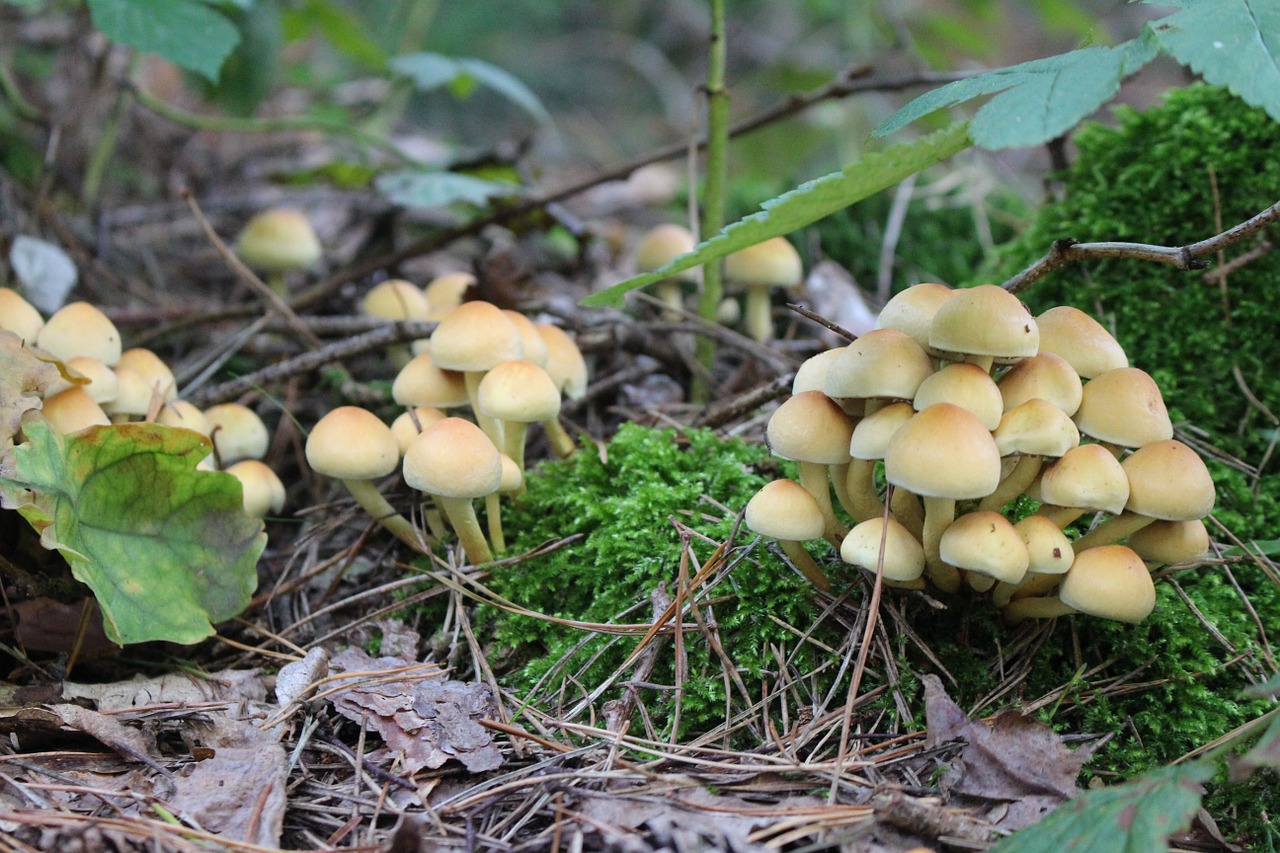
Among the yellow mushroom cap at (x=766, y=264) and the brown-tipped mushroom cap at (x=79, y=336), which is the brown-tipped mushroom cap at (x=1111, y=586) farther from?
the brown-tipped mushroom cap at (x=79, y=336)

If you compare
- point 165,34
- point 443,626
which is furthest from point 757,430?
point 165,34

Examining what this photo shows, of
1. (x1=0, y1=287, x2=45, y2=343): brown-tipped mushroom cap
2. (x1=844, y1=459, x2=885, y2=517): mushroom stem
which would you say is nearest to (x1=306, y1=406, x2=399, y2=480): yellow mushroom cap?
(x1=0, y1=287, x2=45, y2=343): brown-tipped mushroom cap

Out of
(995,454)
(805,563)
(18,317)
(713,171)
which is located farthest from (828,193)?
(18,317)

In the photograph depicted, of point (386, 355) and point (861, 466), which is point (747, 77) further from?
point (861, 466)

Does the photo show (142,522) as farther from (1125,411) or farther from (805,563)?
(1125,411)

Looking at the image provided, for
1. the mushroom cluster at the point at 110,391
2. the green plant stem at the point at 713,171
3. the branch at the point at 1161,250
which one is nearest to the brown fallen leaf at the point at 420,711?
the mushroom cluster at the point at 110,391
